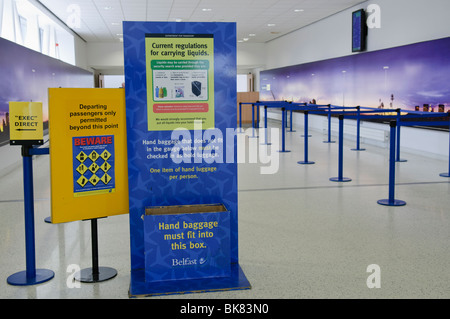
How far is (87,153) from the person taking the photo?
10.2 feet

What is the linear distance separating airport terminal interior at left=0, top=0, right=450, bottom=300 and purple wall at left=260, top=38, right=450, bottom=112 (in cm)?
4

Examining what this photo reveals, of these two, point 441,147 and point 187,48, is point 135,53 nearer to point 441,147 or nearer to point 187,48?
point 187,48

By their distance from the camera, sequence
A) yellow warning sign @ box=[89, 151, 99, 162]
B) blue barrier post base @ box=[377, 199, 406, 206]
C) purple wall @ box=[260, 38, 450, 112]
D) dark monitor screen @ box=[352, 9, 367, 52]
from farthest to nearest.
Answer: dark monitor screen @ box=[352, 9, 367, 52], purple wall @ box=[260, 38, 450, 112], blue barrier post base @ box=[377, 199, 406, 206], yellow warning sign @ box=[89, 151, 99, 162]

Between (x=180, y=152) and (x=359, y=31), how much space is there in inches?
398

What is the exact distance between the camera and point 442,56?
855cm

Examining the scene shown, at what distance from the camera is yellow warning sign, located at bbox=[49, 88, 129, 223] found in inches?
118

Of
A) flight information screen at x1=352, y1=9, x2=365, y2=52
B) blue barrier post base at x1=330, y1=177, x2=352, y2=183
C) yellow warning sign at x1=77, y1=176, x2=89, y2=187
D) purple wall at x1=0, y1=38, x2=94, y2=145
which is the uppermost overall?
flight information screen at x1=352, y1=9, x2=365, y2=52

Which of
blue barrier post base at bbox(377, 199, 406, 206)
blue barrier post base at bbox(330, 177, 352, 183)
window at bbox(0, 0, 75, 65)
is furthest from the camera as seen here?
window at bbox(0, 0, 75, 65)

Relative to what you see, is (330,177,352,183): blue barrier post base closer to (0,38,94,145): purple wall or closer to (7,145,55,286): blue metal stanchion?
(7,145,55,286): blue metal stanchion

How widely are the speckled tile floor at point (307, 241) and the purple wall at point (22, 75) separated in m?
1.79

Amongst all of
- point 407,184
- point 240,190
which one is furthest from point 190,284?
point 407,184

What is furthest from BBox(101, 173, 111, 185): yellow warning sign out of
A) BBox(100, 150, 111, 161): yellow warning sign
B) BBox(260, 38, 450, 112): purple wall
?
BBox(260, 38, 450, 112): purple wall
